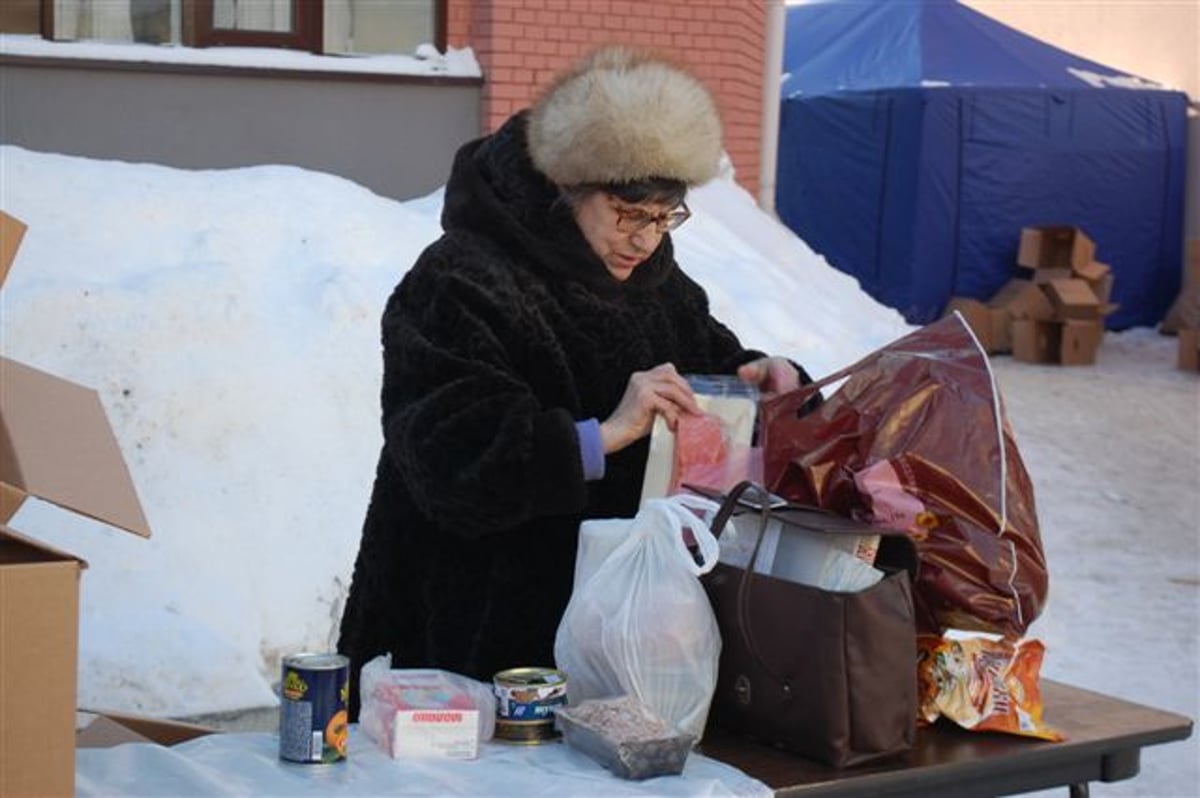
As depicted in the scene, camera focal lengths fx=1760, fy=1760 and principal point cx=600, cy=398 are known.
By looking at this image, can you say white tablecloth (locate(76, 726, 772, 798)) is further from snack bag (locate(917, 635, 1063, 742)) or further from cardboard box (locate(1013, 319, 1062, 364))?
cardboard box (locate(1013, 319, 1062, 364))

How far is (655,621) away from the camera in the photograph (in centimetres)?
246

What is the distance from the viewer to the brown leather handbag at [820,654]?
94.0 inches

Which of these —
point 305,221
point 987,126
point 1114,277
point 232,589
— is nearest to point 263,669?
point 232,589

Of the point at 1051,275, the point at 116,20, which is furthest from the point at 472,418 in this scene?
the point at 1051,275

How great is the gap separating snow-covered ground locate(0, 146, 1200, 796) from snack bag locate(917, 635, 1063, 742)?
282 centimetres

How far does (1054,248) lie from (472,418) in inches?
507

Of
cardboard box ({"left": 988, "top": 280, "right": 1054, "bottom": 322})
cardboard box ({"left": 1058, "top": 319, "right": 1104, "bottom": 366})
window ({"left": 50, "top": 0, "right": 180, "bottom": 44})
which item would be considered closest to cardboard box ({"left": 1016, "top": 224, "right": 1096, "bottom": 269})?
cardboard box ({"left": 988, "top": 280, "right": 1054, "bottom": 322})

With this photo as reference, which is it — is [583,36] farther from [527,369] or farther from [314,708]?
[314,708]

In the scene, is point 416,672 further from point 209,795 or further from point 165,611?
point 165,611

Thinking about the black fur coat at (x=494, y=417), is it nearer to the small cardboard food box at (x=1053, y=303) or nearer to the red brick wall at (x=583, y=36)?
the red brick wall at (x=583, y=36)

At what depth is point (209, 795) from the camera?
2268mm

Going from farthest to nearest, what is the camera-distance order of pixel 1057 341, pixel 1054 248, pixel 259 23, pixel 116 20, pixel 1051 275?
pixel 1054 248 < pixel 1051 275 < pixel 1057 341 < pixel 259 23 < pixel 116 20

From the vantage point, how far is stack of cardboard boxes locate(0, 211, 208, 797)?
79.0 inches

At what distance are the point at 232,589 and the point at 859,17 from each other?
1274 cm
